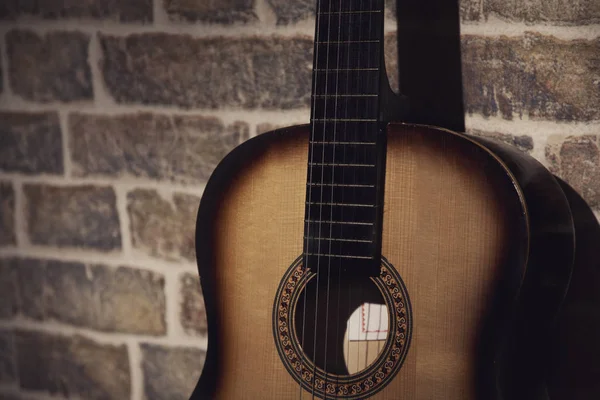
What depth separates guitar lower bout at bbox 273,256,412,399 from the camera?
865mm

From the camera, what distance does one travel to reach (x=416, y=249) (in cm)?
86

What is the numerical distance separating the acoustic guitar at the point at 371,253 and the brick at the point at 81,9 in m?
0.47

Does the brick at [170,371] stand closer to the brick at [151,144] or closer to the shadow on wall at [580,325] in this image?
the brick at [151,144]

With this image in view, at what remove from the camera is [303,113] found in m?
1.18

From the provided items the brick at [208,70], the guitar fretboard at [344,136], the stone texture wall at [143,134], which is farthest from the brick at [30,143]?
the guitar fretboard at [344,136]

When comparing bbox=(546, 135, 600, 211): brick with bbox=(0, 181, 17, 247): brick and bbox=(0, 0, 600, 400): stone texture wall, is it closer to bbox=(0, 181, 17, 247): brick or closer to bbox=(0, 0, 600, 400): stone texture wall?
bbox=(0, 0, 600, 400): stone texture wall

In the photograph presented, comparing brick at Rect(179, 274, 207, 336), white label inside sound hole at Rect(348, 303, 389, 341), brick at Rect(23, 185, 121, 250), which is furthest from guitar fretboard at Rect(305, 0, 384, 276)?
brick at Rect(23, 185, 121, 250)

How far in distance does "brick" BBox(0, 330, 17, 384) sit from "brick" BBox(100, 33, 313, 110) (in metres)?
0.67

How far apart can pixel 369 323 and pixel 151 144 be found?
619mm

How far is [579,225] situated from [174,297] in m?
0.83

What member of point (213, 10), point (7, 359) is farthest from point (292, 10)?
point (7, 359)

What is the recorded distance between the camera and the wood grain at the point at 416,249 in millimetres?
826

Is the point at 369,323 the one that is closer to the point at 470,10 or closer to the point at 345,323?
the point at 345,323

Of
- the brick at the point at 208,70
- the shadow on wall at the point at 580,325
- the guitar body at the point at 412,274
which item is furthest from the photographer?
the brick at the point at 208,70
